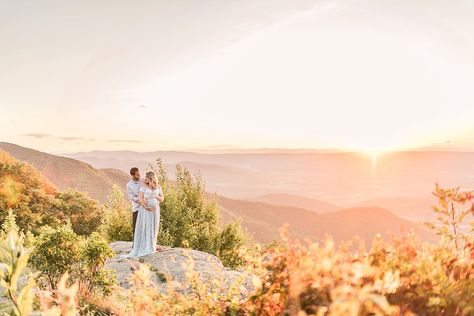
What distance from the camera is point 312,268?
2.86 m

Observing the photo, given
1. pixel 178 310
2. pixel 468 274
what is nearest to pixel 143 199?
pixel 178 310

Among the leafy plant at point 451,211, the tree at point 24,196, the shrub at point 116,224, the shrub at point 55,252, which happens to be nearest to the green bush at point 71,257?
the shrub at point 55,252

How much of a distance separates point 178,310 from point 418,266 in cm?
183

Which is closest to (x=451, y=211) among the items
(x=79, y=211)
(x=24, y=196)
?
(x=24, y=196)

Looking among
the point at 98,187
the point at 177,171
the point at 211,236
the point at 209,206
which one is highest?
the point at 177,171

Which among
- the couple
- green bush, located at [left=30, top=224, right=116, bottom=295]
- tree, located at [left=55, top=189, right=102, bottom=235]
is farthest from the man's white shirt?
tree, located at [left=55, top=189, right=102, bottom=235]

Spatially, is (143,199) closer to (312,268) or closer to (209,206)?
(209,206)

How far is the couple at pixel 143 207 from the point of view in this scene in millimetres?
14672

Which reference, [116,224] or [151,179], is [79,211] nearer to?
[116,224]

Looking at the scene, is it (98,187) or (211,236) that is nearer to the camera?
(211,236)

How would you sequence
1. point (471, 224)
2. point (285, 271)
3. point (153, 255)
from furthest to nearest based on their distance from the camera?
point (153, 255)
point (471, 224)
point (285, 271)

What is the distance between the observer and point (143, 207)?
1498 cm

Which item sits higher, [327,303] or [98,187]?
[327,303]

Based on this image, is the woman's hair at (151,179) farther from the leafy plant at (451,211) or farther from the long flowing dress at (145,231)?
the leafy plant at (451,211)
